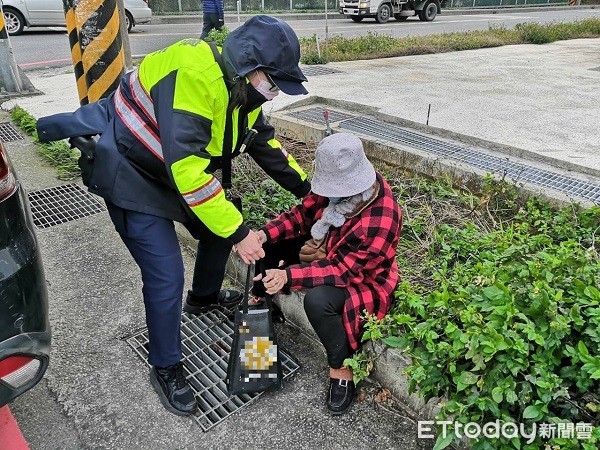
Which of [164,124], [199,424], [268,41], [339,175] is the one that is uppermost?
[268,41]

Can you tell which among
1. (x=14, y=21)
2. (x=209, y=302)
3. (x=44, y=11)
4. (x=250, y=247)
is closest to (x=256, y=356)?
(x=250, y=247)

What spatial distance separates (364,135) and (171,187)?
2.43 meters

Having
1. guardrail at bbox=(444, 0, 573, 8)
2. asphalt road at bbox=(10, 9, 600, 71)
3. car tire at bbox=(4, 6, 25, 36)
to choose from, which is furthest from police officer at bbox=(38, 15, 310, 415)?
guardrail at bbox=(444, 0, 573, 8)

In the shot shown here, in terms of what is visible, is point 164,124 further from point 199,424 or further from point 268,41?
point 199,424

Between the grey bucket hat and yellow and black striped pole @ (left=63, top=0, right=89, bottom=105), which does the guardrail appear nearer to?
yellow and black striped pole @ (left=63, top=0, right=89, bottom=105)

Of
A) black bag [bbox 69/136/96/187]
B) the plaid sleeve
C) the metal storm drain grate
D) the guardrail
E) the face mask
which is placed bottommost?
the metal storm drain grate

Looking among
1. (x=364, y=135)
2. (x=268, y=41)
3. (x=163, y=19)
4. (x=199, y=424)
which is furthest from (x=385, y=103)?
(x=163, y=19)

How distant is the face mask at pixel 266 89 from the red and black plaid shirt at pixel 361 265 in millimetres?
618

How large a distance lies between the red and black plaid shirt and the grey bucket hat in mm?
118

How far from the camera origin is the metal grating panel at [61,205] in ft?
12.0

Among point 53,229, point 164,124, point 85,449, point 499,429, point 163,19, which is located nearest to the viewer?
point 499,429

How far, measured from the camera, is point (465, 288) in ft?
7.03

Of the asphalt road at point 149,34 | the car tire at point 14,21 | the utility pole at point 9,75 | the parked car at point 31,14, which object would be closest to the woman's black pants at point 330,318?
the utility pole at point 9,75

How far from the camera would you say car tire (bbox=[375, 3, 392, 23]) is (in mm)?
17625
